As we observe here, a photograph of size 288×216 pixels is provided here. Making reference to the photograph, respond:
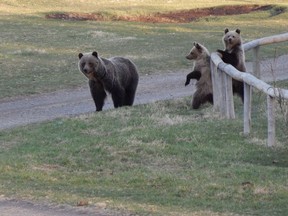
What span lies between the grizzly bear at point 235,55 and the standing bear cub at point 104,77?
2066 millimetres

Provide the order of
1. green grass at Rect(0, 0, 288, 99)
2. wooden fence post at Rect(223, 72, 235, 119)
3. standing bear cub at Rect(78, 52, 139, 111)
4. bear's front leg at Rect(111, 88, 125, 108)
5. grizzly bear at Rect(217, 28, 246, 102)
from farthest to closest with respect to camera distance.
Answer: green grass at Rect(0, 0, 288, 99) → bear's front leg at Rect(111, 88, 125, 108) → standing bear cub at Rect(78, 52, 139, 111) → grizzly bear at Rect(217, 28, 246, 102) → wooden fence post at Rect(223, 72, 235, 119)

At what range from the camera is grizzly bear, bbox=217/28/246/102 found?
1402 cm

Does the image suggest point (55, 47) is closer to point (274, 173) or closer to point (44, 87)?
point (44, 87)

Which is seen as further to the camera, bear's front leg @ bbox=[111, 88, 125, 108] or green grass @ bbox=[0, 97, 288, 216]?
bear's front leg @ bbox=[111, 88, 125, 108]

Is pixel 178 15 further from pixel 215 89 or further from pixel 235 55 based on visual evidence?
pixel 215 89

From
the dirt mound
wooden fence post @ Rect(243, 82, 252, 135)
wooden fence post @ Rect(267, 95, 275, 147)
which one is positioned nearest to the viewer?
wooden fence post @ Rect(267, 95, 275, 147)

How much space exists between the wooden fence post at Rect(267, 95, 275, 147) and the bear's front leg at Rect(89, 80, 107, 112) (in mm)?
4966

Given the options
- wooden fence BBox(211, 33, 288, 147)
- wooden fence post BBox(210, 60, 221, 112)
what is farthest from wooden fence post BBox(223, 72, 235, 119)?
wooden fence post BBox(210, 60, 221, 112)

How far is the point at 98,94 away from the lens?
1491 cm

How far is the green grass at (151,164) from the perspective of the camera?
320 inches

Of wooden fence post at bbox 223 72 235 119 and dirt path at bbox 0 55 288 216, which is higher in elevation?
wooden fence post at bbox 223 72 235 119

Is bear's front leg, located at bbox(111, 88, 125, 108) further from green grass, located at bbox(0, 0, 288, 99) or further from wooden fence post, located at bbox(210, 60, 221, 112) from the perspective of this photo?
green grass, located at bbox(0, 0, 288, 99)

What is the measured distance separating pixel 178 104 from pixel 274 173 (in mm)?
5660

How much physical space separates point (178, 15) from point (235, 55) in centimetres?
2513
